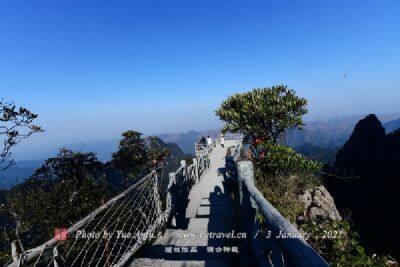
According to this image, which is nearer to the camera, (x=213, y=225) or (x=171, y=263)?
(x=171, y=263)

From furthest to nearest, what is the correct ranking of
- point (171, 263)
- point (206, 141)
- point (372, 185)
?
point (372, 185)
point (206, 141)
point (171, 263)

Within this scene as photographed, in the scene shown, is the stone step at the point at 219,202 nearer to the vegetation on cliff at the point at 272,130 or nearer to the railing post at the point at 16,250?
the vegetation on cliff at the point at 272,130

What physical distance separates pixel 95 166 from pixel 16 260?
33712 millimetres

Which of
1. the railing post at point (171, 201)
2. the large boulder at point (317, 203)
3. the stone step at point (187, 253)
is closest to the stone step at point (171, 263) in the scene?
the stone step at point (187, 253)

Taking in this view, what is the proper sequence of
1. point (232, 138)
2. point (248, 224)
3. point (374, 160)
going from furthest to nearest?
point (374, 160) < point (232, 138) < point (248, 224)

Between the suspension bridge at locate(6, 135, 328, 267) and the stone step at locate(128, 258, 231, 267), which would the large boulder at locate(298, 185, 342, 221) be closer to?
the suspension bridge at locate(6, 135, 328, 267)

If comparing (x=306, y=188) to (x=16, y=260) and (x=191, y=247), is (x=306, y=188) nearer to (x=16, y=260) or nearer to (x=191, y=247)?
(x=191, y=247)

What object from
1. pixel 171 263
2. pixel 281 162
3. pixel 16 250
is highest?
pixel 16 250

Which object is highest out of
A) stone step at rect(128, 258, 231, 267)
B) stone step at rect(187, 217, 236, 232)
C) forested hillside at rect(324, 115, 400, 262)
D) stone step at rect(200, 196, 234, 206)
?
stone step at rect(128, 258, 231, 267)

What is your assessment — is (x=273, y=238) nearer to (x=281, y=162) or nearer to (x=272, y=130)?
(x=281, y=162)

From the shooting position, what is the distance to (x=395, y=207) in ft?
178

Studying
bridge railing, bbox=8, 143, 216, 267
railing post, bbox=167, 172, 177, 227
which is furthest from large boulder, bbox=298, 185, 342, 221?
railing post, bbox=167, 172, 177, 227

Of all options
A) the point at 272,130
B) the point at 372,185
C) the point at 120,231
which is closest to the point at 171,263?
the point at 120,231

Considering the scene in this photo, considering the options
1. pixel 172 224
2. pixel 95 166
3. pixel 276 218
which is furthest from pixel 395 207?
pixel 276 218
